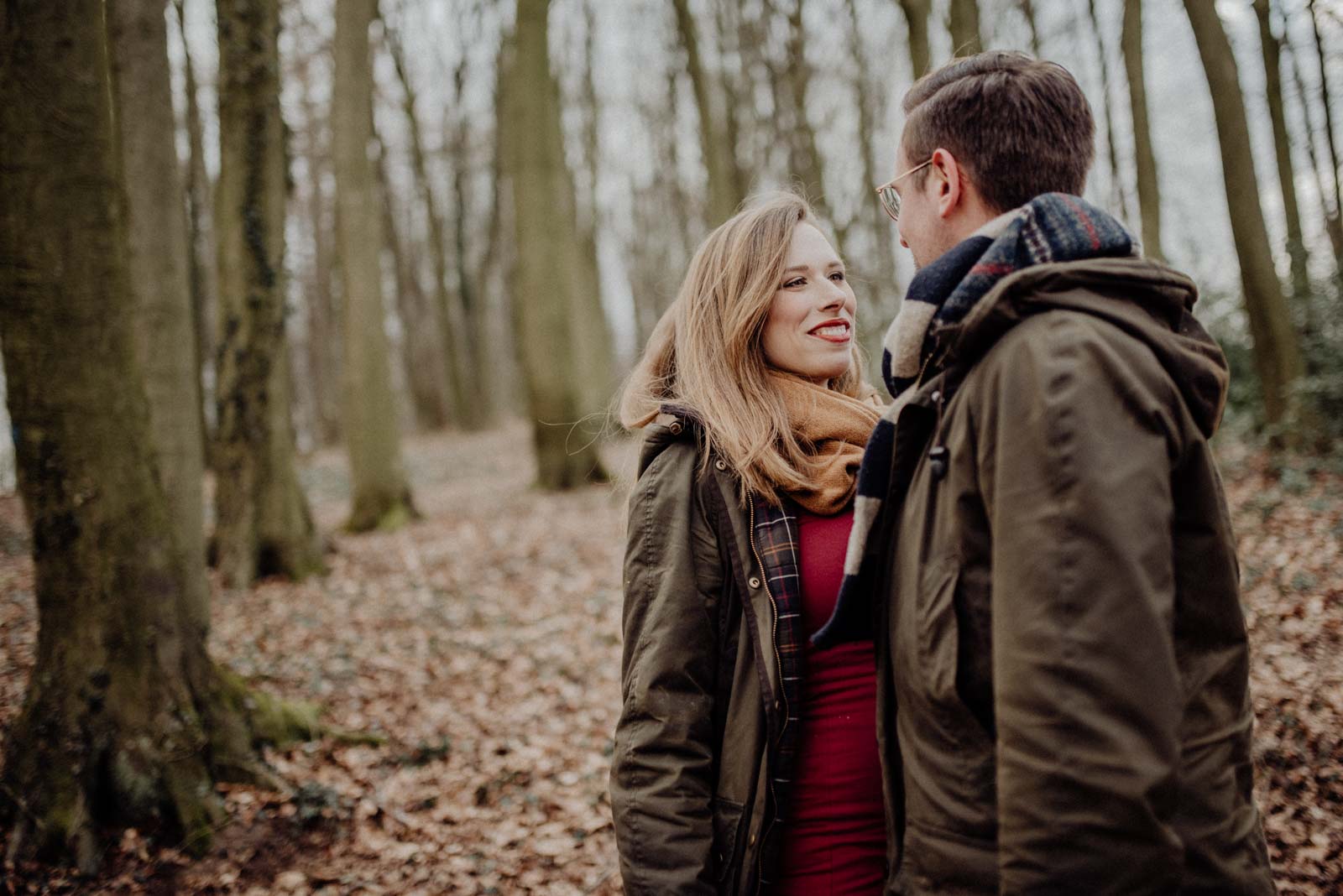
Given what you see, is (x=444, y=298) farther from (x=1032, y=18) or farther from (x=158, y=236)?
(x=158, y=236)

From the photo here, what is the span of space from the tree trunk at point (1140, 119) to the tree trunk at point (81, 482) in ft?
32.6

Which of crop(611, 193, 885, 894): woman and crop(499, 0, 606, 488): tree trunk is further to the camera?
crop(499, 0, 606, 488): tree trunk

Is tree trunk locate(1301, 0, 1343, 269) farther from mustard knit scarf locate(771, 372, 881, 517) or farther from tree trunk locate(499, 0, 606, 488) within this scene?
mustard knit scarf locate(771, 372, 881, 517)

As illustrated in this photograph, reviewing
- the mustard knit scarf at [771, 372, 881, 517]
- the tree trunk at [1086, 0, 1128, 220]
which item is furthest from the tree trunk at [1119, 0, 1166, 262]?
the mustard knit scarf at [771, 372, 881, 517]

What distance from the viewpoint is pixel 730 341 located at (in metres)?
2.21

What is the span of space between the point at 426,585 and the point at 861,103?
1440cm

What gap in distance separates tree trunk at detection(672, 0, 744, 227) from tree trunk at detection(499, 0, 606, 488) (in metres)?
2.57

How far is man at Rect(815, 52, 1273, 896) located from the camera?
3.89 feet

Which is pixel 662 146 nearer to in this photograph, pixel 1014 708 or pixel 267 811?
pixel 267 811

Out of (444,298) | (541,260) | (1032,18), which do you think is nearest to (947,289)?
(541,260)

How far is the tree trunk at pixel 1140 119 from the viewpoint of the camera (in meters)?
9.66

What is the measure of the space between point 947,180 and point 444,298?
21.3 meters

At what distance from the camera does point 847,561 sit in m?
1.68

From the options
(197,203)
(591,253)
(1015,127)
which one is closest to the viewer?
(1015,127)
